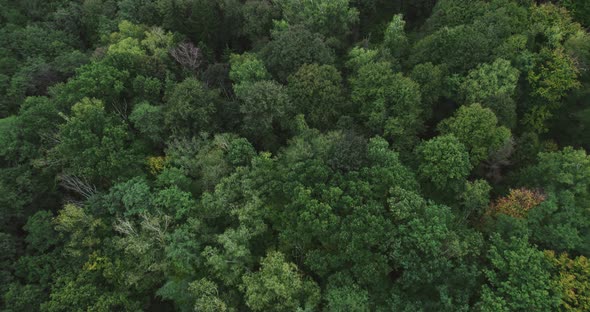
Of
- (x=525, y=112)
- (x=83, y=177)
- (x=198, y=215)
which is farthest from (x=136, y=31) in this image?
(x=525, y=112)

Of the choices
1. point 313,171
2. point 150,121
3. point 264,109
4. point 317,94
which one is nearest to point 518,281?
point 313,171

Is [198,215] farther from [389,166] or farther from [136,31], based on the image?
[136,31]

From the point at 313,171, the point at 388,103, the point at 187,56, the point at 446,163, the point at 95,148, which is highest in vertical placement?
the point at 388,103

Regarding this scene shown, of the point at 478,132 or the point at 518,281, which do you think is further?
the point at 478,132

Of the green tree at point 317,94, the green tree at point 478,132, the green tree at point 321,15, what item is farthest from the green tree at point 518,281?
the green tree at point 321,15

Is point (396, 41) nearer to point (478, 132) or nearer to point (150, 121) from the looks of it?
point (478, 132)

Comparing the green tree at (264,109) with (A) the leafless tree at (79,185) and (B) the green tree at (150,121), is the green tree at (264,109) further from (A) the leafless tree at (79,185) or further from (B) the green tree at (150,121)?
(A) the leafless tree at (79,185)
